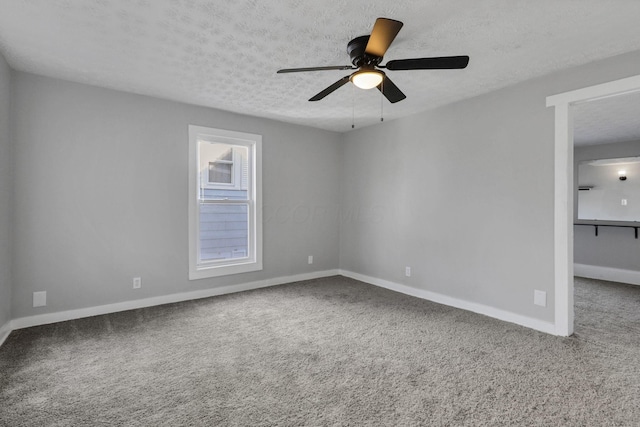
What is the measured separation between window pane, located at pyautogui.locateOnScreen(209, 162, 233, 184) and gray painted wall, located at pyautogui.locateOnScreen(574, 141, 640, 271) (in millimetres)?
5954

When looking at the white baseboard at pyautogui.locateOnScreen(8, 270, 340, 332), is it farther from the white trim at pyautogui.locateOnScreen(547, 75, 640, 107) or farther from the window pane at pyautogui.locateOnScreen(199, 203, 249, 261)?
the white trim at pyautogui.locateOnScreen(547, 75, 640, 107)

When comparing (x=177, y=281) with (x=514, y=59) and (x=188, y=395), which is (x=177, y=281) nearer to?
(x=188, y=395)

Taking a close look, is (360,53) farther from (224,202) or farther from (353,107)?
(224,202)

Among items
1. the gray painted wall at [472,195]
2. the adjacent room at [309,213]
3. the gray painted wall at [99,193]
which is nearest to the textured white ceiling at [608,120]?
the adjacent room at [309,213]

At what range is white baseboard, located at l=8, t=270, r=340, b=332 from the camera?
3151 mm

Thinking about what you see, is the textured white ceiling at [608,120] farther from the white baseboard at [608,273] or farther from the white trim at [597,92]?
the white baseboard at [608,273]

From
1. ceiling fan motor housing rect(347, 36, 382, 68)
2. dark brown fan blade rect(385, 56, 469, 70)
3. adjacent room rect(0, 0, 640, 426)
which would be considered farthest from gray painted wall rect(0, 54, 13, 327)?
dark brown fan blade rect(385, 56, 469, 70)

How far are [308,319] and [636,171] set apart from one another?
18.8ft

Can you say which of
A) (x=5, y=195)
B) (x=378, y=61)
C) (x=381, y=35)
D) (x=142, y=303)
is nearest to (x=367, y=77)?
(x=378, y=61)

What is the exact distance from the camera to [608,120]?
13.8 feet

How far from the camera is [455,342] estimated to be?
9.27 ft

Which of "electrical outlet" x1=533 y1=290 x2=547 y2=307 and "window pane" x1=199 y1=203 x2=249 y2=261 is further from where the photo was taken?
"window pane" x1=199 y1=203 x2=249 y2=261

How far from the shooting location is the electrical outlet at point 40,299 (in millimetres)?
3162

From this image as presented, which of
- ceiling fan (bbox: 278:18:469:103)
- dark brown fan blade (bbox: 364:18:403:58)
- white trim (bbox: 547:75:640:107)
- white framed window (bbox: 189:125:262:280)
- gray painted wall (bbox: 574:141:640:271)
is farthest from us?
gray painted wall (bbox: 574:141:640:271)
